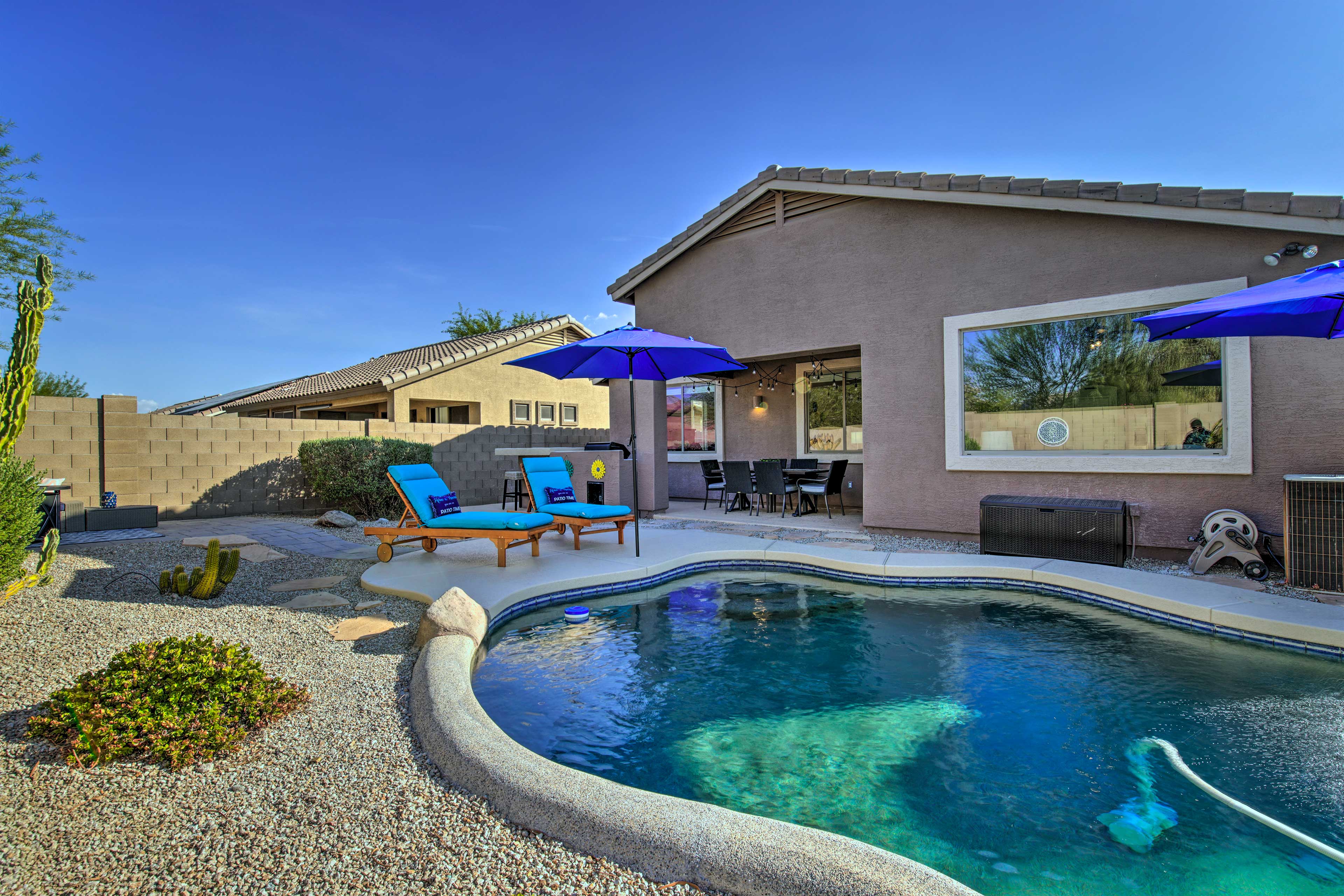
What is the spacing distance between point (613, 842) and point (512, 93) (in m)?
13.5

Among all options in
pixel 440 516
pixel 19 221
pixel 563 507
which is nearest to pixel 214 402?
pixel 19 221

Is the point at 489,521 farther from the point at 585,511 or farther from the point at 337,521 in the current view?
the point at 337,521

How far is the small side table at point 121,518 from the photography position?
7270 mm

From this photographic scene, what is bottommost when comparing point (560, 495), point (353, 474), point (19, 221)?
point (560, 495)

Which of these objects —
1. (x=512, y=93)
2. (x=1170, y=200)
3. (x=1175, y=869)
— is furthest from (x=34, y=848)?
(x=512, y=93)

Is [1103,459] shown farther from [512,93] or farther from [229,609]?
[512,93]

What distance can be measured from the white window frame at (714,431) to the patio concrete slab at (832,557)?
5.57 metres

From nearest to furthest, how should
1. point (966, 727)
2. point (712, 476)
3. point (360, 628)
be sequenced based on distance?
point (966, 727)
point (360, 628)
point (712, 476)

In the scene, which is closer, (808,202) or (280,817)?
(280,817)

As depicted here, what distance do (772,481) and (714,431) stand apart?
324cm

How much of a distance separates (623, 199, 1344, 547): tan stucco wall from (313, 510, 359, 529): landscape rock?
18.2 feet

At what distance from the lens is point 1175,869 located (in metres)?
2.09

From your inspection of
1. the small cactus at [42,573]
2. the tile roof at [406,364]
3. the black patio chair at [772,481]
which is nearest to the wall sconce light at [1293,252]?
the black patio chair at [772,481]

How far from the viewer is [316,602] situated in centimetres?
462
